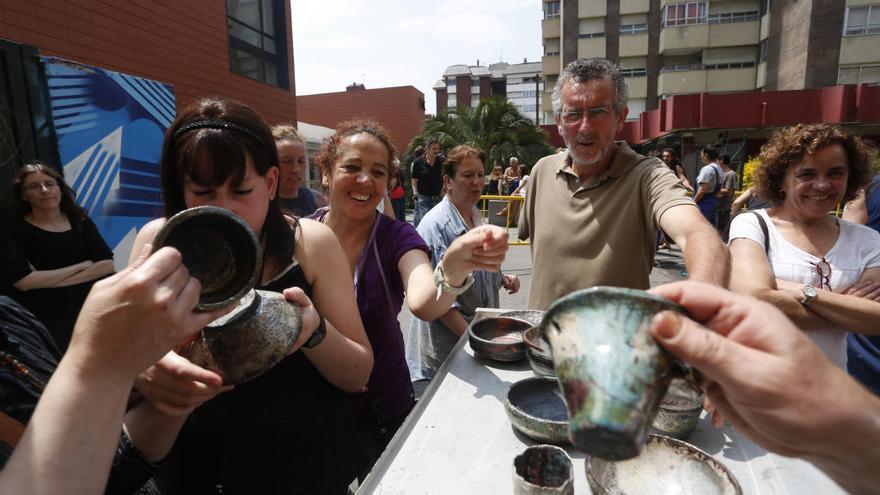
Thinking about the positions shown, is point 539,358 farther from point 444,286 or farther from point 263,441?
point 263,441

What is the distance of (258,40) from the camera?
9.36 m

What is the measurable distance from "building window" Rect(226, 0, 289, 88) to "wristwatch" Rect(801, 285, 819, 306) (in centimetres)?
905

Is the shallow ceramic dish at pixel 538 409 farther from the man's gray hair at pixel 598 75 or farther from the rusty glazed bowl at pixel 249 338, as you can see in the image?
the man's gray hair at pixel 598 75

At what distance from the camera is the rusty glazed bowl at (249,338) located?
117cm

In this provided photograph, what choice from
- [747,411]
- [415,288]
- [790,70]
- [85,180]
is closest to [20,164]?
[85,180]

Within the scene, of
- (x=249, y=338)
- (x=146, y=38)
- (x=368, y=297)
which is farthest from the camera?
(x=146, y=38)

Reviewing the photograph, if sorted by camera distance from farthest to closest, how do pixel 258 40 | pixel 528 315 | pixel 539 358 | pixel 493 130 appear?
1. pixel 493 130
2. pixel 258 40
3. pixel 528 315
4. pixel 539 358

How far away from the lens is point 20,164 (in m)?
4.17

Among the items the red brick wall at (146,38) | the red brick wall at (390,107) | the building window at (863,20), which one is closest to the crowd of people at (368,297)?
the red brick wall at (146,38)

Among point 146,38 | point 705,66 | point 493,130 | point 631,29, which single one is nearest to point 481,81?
point 631,29

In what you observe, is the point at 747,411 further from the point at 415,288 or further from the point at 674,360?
the point at 415,288

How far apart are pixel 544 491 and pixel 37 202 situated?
4.06m

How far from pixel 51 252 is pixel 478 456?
140 inches

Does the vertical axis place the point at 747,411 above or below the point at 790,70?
below
